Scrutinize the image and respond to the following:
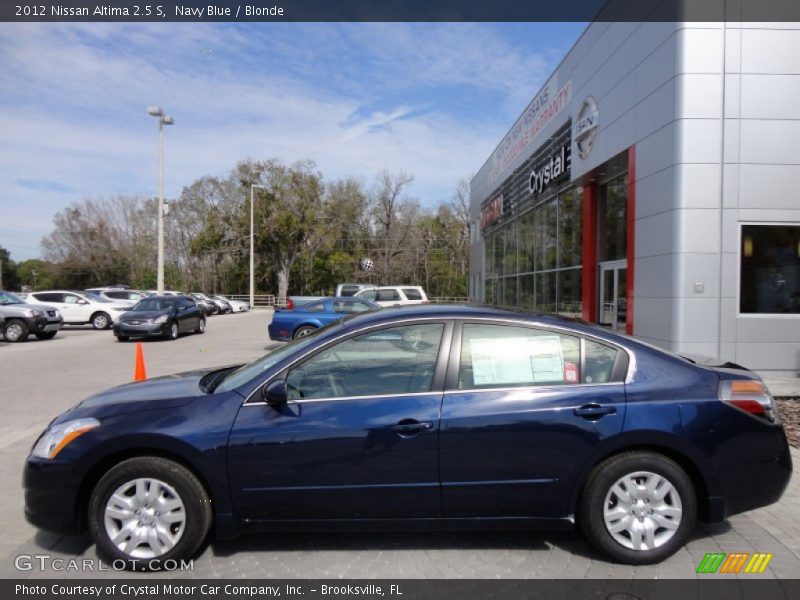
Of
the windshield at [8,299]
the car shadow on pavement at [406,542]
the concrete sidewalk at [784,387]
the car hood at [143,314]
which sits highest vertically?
the windshield at [8,299]

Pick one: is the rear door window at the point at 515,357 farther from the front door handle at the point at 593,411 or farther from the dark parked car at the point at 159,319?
the dark parked car at the point at 159,319

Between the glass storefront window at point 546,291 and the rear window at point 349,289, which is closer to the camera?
the glass storefront window at point 546,291

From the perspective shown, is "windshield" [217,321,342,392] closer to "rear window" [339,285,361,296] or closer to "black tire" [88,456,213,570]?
"black tire" [88,456,213,570]

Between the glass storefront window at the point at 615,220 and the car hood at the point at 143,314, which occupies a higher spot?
the glass storefront window at the point at 615,220

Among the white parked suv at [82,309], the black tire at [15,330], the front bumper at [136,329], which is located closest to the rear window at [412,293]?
the front bumper at [136,329]

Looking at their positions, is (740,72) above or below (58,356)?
above

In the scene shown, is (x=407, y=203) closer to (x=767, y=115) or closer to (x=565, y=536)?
(x=767, y=115)

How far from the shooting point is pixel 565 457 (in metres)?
3.45

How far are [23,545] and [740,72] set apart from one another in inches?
476

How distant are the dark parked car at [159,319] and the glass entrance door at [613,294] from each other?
13499 millimetres

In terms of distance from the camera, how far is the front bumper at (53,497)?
3430 mm

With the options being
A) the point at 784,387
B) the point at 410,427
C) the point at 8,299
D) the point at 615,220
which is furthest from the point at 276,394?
the point at 8,299

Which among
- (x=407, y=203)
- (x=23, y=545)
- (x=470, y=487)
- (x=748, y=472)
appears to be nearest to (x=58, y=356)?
(x=23, y=545)

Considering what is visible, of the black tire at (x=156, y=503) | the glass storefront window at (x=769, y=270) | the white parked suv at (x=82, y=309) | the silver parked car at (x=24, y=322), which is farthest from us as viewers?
the white parked suv at (x=82, y=309)
